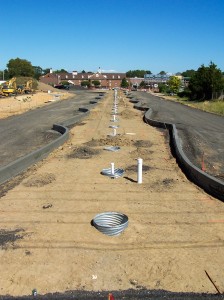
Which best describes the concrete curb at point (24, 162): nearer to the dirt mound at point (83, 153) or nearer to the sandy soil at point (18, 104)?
the dirt mound at point (83, 153)

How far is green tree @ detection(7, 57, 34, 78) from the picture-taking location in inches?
4373

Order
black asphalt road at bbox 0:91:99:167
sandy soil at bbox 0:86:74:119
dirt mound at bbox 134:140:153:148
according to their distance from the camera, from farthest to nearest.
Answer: sandy soil at bbox 0:86:74:119 → dirt mound at bbox 134:140:153:148 → black asphalt road at bbox 0:91:99:167

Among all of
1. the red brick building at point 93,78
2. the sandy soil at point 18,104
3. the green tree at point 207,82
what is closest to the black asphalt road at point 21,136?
the sandy soil at point 18,104

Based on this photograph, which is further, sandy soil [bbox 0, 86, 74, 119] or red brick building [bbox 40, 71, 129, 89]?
red brick building [bbox 40, 71, 129, 89]

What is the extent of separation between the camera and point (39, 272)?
19.1 feet

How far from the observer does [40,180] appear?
11094mm

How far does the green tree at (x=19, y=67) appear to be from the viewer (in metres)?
111

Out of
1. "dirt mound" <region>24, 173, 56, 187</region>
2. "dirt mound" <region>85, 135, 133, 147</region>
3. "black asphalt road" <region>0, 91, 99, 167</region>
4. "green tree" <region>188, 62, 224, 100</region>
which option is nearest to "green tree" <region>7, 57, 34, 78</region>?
"green tree" <region>188, 62, 224, 100</region>

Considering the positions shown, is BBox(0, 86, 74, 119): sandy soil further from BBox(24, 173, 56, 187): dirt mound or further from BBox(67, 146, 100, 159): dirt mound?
BBox(24, 173, 56, 187): dirt mound

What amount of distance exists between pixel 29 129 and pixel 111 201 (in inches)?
584

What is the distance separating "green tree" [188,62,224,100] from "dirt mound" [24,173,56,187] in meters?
47.5

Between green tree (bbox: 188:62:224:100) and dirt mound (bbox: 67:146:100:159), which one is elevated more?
green tree (bbox: 188:62:224:100)

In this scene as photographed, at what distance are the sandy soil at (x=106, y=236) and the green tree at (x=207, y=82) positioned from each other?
45.1 meters

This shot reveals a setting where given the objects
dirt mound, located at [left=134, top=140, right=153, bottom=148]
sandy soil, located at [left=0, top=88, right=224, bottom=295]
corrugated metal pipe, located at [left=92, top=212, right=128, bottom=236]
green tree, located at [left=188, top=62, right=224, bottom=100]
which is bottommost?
sandy soil, located at [left=0, top=88, right=224, bottom=295]
